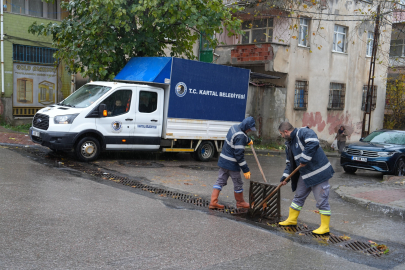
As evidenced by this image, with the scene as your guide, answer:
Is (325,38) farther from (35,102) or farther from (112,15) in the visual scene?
(35,102)

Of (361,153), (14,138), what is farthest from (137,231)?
(14,138)

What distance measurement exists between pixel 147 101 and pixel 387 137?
7687mm

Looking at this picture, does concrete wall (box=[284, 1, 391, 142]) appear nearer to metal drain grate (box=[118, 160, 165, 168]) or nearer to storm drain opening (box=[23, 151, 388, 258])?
metal drain grate (box=[118, 160, 165, 168])

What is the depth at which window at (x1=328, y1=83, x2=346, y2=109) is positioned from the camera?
76.5 feet

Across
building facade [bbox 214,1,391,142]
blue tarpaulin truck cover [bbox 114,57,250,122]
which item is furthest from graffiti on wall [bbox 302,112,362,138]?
blue tarpaulin truck cover [bbox 114,57,250,122]

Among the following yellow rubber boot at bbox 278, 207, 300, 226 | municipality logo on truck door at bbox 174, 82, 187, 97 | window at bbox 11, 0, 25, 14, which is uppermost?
window at bbox 11, 0, 25, 14

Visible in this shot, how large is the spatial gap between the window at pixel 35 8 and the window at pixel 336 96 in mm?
15126

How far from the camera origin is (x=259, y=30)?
21.4 meters

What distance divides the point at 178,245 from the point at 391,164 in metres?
9.41

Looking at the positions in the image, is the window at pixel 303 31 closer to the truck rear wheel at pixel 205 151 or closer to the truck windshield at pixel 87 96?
the truck rear wheel at pixel 205 151

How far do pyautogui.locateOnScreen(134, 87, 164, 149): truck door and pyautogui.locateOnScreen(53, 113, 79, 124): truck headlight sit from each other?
1782 mm

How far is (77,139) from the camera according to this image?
1087 centimetres

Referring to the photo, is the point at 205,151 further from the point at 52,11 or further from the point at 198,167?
the point at 52,11

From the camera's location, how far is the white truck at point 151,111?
10.9 metres
